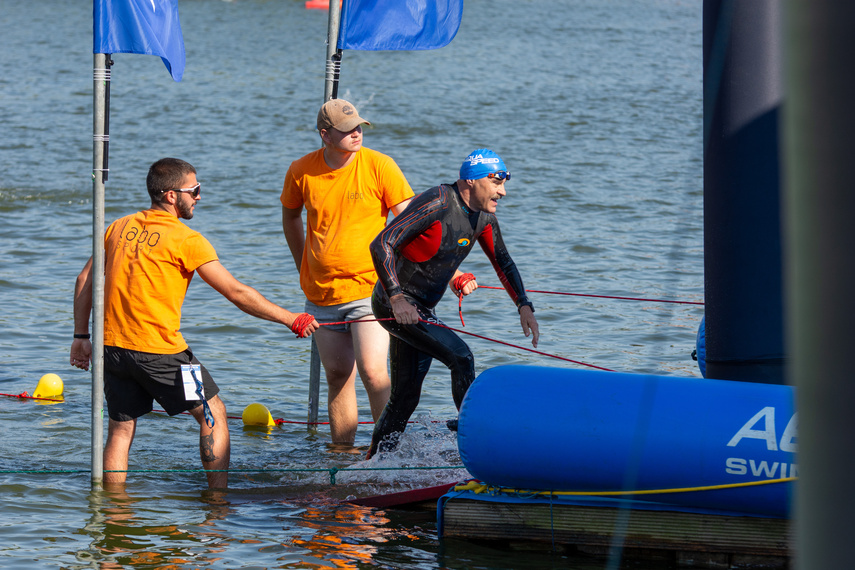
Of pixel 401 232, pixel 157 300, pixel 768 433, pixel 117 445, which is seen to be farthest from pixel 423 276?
pixel 768 433

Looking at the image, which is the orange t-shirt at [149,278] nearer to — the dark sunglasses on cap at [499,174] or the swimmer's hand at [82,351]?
the swimmer's hand at [82,351]

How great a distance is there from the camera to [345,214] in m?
5.78

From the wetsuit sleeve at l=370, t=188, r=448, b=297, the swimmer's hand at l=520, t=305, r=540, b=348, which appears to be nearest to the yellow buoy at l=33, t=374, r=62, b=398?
the wetsuit sleeve at l=370, t=188, r=448, b=297

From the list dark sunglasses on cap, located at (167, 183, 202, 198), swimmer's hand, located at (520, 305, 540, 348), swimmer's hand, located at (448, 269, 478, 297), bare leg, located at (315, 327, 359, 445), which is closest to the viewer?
dark sunglasses on cap, located at (167, 183, 202, 198)

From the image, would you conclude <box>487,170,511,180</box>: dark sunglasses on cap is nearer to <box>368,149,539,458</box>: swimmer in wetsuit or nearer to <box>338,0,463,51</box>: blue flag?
<box>368,149,539,458</box>: swimmer in wetsuit

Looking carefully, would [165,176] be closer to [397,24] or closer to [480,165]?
[480,165]

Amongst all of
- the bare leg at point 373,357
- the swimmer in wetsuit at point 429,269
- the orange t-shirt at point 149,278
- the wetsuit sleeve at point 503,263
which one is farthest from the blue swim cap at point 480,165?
Answer: the orange t-shirt at point 149,278

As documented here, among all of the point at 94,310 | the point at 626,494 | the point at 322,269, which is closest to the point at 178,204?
the point at 94,310

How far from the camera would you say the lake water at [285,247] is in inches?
200

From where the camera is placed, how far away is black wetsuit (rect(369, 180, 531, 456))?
5.16m

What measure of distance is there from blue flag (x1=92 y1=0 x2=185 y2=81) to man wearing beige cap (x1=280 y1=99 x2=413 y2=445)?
3.09ft

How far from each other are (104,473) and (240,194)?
39.8 feet

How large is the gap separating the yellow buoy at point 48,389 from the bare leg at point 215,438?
2.63 m

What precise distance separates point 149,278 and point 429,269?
1.37 metres
